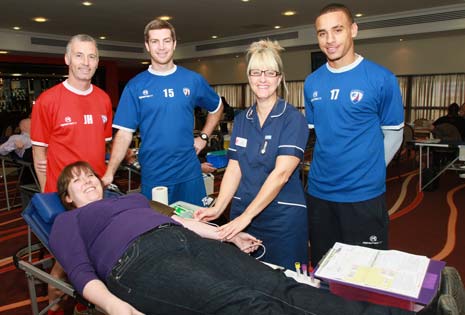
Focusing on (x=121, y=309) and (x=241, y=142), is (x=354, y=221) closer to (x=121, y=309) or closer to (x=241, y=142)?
(x=241, y=142)

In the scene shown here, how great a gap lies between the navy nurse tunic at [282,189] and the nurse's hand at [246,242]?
0.34 ft

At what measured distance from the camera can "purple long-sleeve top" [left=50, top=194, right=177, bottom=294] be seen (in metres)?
1.59

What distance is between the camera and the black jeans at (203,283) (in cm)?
129

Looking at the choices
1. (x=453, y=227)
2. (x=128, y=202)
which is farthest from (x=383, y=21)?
(x=128, y=202)

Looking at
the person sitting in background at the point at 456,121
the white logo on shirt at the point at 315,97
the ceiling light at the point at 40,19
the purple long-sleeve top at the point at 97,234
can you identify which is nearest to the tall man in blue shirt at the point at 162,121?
the purple long-sleeve top at the point at 97,234

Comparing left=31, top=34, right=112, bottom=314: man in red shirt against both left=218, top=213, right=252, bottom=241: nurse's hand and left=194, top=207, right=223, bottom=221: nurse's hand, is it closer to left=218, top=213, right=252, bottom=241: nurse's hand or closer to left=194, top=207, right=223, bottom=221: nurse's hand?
left=194, top=207, right=223, bottom=221: nurse's hand

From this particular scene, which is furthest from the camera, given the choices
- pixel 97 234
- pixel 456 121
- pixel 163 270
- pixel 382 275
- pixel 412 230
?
pixel 456 121

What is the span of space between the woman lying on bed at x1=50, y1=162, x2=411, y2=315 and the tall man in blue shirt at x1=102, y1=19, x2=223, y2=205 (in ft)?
1.76

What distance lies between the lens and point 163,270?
1.46 metres

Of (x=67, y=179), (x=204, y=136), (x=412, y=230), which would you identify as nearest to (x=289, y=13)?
(x=412, y=230)

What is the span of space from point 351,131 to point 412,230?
2.72 meters

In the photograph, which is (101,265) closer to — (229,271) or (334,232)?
(229,271)

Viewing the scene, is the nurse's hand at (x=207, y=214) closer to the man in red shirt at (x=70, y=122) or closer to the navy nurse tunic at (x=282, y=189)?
the navy nurse tunic at (x=282, y=189)

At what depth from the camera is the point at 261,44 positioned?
1.85 meters
